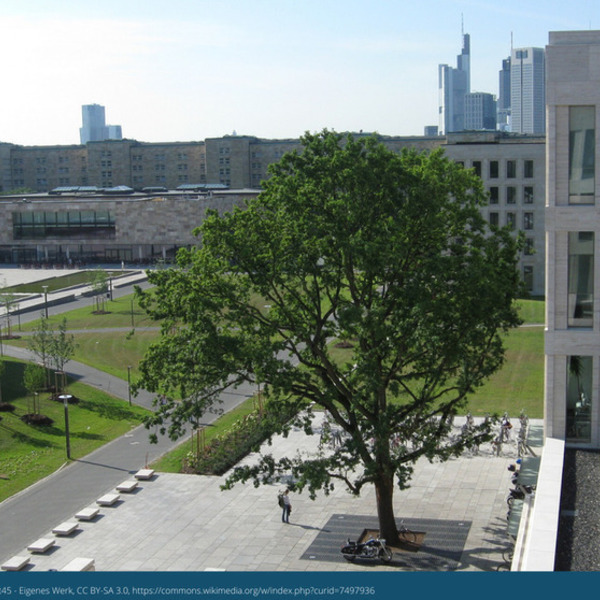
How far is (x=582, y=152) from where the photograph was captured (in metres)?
27.4

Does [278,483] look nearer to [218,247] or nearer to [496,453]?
[496,453]

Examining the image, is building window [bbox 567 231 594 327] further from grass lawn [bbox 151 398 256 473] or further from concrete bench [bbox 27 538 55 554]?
grass lawn [bbox 151 398 256 473]

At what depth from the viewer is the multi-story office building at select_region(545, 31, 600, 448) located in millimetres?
27109

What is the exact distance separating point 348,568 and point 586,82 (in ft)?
54.3

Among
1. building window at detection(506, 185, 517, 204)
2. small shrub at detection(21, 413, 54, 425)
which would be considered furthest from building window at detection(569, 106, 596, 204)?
building window at detection(506, 185, 517, 204)

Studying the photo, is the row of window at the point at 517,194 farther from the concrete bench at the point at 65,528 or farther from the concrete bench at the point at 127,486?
the concrete bench at the point at 65,528

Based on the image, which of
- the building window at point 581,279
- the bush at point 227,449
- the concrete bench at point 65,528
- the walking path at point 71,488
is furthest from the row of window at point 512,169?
the concrete bench at point 65,528

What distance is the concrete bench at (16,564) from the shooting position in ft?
101

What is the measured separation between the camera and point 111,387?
57594 mm

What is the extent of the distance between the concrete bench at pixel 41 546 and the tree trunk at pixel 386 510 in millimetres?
11446

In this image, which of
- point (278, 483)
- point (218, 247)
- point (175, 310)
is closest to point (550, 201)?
point (218, 247)

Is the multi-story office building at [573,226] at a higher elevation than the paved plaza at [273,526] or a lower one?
higher

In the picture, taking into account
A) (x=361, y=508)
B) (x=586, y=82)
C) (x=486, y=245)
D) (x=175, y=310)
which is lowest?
(x=361, y=508)

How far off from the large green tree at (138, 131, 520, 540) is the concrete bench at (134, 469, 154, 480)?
36.6 ft
